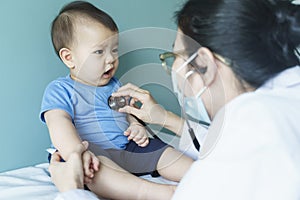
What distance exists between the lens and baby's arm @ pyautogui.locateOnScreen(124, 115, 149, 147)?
115 cm

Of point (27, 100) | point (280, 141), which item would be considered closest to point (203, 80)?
point (280, 141)

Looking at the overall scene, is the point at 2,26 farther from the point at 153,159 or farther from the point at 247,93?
the point at 247,93

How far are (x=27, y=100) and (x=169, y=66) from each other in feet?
1.88

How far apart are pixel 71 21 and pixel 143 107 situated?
0.33m

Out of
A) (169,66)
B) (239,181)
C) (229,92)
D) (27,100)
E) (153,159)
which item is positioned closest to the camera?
(239,181)

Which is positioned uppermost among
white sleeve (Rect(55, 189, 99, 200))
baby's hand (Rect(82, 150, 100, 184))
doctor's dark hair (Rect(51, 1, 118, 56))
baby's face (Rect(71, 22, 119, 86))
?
doctor's dark hair (Rect(51, 1, 118, 56))

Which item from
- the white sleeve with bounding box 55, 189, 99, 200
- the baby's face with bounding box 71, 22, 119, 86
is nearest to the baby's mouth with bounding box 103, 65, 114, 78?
the baby's face with bounding box 71, 22, 119, 86

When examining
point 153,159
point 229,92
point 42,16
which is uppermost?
point 42,16

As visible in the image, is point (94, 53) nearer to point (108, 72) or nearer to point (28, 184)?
point (108, 72)

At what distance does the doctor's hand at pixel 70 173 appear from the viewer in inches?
Answer: 32.7

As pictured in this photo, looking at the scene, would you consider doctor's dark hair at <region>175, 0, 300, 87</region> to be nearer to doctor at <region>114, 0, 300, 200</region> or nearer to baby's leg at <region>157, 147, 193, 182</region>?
doctor at <region>114, 0, 300, 200</region>

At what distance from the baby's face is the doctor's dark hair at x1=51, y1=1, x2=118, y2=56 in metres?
0.01

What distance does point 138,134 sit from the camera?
1.17m

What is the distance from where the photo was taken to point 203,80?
2.42 feet
